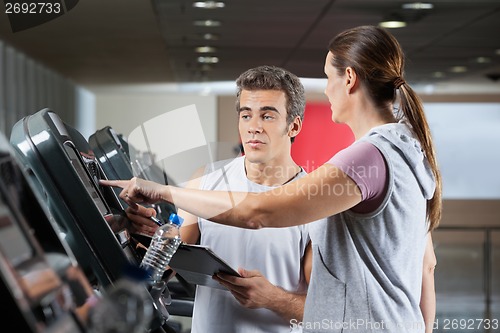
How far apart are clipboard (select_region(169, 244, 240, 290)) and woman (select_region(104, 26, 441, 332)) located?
0.27ft

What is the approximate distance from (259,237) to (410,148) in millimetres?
531

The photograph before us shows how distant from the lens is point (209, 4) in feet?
17.6

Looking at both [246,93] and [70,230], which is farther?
[246,93]

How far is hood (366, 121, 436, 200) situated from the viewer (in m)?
1.46

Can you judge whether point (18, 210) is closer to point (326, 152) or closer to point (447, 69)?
point (326, 152)

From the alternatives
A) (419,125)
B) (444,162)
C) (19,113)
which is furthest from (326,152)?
(444,162)

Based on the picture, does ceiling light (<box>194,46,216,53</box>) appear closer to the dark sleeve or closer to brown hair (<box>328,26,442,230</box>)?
brown hair (<box>328,26,442,230</box>)

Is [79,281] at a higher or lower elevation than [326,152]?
higher

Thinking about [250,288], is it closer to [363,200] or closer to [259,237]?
[259,237]

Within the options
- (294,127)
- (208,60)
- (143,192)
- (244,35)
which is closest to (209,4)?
(244,35)

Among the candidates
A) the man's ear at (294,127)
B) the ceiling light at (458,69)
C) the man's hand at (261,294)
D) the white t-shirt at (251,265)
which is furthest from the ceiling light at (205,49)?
the man's hand at (261,294)

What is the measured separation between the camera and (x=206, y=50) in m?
7.53

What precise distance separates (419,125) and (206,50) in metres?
6.10

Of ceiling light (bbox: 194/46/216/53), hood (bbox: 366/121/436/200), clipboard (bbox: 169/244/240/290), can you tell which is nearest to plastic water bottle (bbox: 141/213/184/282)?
clipboard (bbox: 169/244/240/290)
